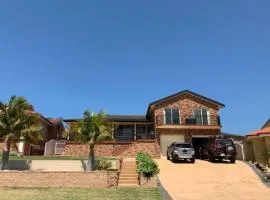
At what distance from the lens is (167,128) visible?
104 feet

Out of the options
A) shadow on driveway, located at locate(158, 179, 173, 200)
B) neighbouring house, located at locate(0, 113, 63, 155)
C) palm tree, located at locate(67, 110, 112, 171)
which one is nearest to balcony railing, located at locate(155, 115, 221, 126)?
palm tree, located at locate(67, 110, 112, 171)

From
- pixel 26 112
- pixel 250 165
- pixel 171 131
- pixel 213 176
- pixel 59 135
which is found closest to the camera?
pixel 213 176

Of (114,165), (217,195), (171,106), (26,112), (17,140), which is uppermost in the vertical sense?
(171,106)

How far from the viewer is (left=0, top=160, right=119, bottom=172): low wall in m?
22.1

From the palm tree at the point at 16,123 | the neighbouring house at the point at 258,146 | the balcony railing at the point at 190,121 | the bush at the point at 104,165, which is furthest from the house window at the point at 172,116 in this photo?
the palm tree at the point at 16,123

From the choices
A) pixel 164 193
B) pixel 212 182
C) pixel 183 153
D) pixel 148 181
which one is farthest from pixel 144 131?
pixel 164 193

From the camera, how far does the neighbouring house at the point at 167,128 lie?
1211 inches

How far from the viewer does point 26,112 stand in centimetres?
2161

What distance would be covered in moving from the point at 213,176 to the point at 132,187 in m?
6.44

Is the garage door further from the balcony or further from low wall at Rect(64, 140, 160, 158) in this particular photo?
the balcony

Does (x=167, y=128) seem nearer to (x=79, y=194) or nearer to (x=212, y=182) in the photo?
(x=212, y=182)

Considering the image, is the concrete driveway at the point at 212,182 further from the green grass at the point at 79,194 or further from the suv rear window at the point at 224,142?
the suv rear window at the point at 224,142

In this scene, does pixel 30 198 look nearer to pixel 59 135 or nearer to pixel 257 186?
pixel 257 186

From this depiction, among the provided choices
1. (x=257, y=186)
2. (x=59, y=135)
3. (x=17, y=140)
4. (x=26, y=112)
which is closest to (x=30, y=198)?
(x=17, y=140)
